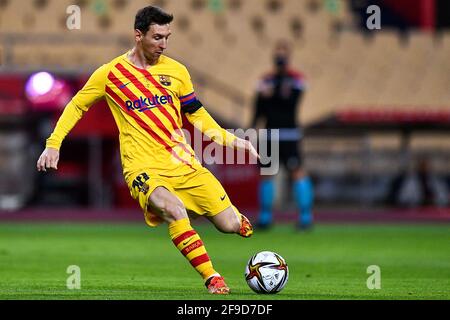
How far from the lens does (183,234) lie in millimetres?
7379

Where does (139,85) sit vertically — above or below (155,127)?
above

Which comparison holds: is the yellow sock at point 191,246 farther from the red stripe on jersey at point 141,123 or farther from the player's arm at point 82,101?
the player's arm at point 82,101

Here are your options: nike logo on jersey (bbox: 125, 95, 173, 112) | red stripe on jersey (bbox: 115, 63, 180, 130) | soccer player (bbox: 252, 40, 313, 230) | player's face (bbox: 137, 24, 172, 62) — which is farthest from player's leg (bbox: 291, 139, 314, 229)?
player's face (bbox: 137, 24, 172, 62)

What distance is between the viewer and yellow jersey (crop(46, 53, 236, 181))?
25.2 ft

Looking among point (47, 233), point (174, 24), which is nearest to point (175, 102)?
point (47, 233)

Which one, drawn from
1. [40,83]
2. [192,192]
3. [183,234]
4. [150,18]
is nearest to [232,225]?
[192,192]

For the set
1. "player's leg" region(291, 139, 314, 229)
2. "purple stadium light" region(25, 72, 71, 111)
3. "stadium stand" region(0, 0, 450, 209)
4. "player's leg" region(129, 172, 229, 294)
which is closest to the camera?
"player's leg" region(129, 172, 229, 294)

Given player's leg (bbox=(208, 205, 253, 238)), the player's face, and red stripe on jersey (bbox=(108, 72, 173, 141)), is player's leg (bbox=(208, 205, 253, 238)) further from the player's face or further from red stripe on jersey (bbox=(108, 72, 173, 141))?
the player's face

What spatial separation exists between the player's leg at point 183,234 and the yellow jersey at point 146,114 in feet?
0.80

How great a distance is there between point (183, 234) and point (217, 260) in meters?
3.17

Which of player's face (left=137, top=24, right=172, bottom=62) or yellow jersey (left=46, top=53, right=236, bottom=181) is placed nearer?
player's face (left=137, top=24, right=172, bottom=62)

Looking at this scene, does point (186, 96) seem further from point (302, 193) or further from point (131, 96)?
point (302, 193)

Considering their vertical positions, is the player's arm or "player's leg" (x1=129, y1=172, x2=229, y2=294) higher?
the player's arm

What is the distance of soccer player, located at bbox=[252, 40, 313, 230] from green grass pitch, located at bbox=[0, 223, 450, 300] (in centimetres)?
37
